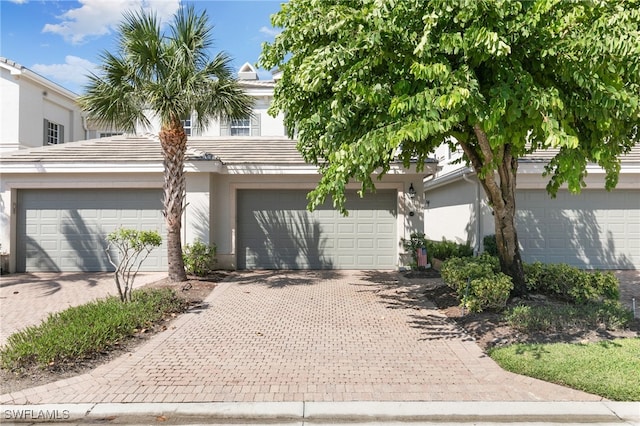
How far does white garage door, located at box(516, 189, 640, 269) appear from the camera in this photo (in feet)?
40.2

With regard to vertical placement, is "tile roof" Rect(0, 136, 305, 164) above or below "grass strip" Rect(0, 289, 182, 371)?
above

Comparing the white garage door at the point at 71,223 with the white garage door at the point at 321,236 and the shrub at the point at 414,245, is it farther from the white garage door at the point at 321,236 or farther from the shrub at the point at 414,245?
the shrub at the point at 414,245

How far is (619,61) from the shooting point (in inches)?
197

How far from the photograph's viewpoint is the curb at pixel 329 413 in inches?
153

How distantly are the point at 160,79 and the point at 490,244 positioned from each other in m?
10.1

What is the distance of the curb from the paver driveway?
16cm

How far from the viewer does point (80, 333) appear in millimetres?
5426

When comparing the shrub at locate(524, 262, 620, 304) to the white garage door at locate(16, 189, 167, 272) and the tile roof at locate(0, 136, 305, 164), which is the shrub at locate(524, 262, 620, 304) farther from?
the white garage door at locate(16, 189, 167, 272)

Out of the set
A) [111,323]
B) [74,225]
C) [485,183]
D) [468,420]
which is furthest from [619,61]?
[74,225]

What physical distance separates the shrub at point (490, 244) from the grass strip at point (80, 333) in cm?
882

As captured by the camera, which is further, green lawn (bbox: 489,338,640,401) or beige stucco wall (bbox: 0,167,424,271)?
beige stucco wall (bbox: 0,167,424,271)

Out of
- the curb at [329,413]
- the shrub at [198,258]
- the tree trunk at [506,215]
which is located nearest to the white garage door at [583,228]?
the tree trunk at [506,215]

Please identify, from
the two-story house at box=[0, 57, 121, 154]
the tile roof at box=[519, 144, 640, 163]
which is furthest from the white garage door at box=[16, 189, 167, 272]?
the tile roof at box=[519, 144, 640, 163]

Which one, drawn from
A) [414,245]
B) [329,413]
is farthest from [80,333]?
[414,245]
